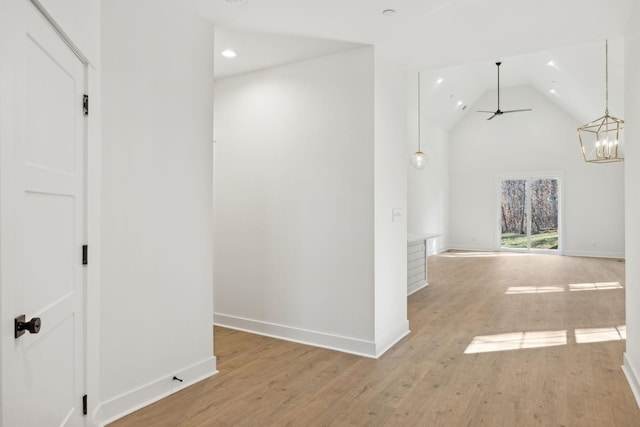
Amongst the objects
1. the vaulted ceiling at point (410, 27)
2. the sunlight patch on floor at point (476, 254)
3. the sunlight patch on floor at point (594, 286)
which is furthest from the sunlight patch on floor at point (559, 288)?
the sunlight patch on floor at point (476, 254)

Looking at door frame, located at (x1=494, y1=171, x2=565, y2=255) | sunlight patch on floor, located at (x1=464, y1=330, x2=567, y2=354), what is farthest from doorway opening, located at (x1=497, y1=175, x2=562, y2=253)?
sunlight patch on floor, located at (x1=464, y1=330, x2=567, y2=354)

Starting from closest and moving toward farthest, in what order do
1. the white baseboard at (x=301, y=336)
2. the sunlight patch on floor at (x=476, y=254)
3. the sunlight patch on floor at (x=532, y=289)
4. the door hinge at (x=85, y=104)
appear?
the door hinge at (x=85, y=104) < the white baseboard at (x=301, y=336) < the sunlight patch on floor at (x=532, y=289) < the sunlight patch on floor at (x=476, y=254)

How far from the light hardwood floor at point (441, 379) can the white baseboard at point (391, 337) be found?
2.6 inches

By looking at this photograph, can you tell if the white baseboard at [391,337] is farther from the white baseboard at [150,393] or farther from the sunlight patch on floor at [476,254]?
the sunlight patch on floor at [476,254]

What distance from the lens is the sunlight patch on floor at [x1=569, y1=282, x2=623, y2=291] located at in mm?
6152

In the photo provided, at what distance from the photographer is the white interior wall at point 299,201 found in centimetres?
344

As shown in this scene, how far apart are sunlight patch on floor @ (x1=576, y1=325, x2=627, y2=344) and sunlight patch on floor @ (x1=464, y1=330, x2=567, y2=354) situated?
0.46 ft

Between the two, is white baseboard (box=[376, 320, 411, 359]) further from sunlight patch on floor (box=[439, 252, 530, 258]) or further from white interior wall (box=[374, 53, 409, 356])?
sunlight patch on floor (box=[439, 252, 530, 258])

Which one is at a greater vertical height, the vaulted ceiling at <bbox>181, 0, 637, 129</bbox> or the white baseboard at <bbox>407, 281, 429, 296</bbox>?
the vaulted ceiling at <bbox>181, 0, 637, 129</bbox>

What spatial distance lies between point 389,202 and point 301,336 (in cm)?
149

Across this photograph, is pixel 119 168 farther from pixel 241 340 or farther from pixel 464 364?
pixel 464 364

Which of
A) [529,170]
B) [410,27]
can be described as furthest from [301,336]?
[529,170]

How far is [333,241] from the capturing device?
3570 mm

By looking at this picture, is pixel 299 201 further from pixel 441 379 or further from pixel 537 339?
pixel 537 339
